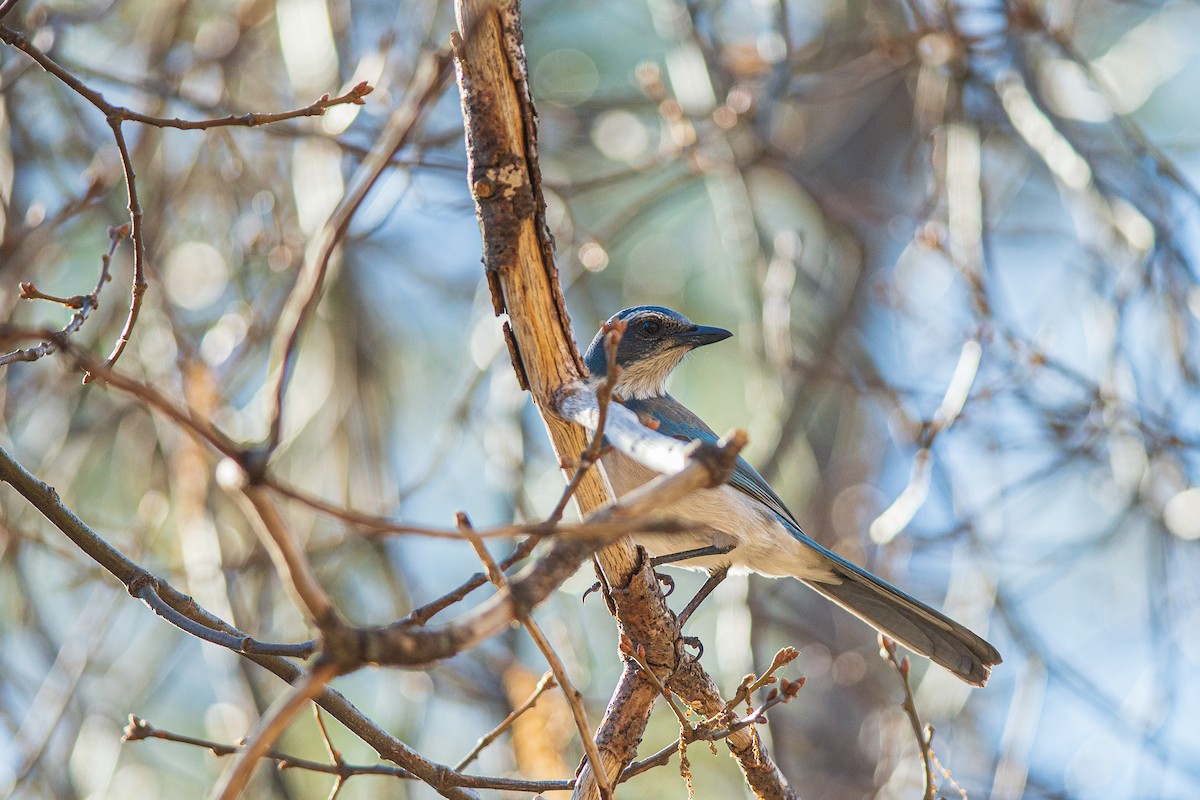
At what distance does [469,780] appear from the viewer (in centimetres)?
284

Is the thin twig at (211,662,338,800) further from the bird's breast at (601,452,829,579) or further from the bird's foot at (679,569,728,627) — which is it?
the bird's breast at (601,452,829,579)

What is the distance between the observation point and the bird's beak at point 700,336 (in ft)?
16.2

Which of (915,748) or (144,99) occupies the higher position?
(144,99)

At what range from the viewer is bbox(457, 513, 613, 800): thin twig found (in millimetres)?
1657

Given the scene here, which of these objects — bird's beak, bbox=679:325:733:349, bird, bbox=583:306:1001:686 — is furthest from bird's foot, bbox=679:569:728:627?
bird's beak, bbox=679:325:733:349

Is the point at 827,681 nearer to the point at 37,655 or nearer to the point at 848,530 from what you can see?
the point at 848,530

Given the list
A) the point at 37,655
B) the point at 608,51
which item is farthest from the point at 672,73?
the point at 37,655

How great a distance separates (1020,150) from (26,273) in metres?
6.56

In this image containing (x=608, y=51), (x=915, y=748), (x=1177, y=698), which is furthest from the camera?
(x=608, y=51)

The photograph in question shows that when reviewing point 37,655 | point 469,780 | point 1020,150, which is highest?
point 1020,150

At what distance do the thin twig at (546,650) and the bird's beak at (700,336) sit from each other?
272 centimetres

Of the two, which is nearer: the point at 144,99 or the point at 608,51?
the point at 144,99

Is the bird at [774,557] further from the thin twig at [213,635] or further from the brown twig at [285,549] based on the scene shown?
the brown twig at [285,549]

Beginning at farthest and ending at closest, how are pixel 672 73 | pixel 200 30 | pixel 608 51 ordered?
pixel 608 51 < pixel 200 30 < pixel 672 73
